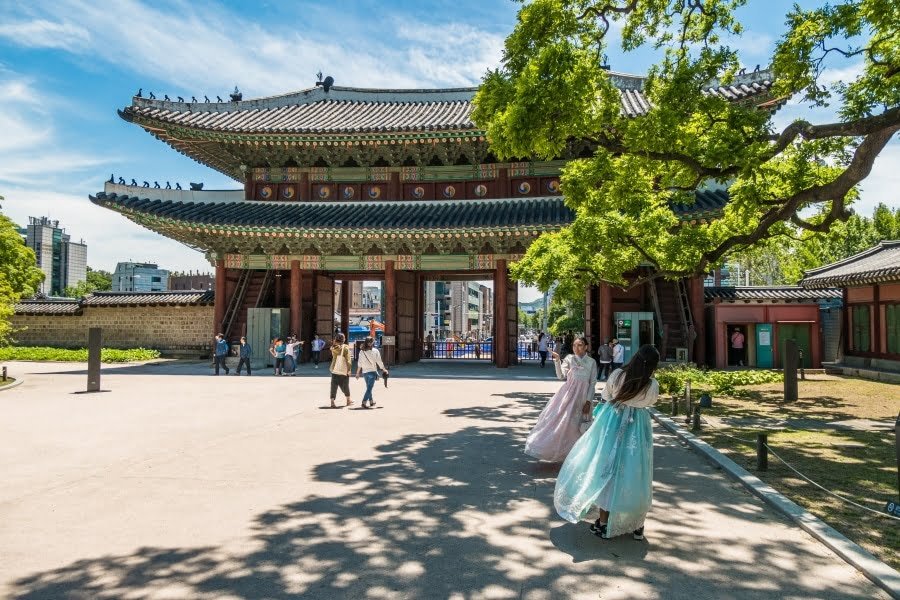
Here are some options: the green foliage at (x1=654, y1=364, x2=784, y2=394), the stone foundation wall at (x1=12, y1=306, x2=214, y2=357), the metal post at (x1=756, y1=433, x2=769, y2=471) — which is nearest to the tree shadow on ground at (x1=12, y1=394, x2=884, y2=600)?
the metal post at (x1=756, y1=433, x2=769, y2=471)

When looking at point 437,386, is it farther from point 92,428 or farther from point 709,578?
point 709,578

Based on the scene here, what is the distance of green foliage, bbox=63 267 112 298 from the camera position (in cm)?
7731

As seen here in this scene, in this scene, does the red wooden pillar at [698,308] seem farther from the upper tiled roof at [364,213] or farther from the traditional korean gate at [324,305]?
the traditional korean gate at [324,305]

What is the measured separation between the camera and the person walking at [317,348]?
76.4 feet

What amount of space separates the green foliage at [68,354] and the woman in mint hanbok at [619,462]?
2395 centimetres

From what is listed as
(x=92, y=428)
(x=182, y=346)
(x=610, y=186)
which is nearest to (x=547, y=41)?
(x=610, y=186)

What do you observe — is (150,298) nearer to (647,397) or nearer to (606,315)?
(606,315)

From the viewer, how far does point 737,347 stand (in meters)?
21.7

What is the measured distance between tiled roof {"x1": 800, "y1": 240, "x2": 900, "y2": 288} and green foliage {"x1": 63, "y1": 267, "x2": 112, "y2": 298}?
80.9 m

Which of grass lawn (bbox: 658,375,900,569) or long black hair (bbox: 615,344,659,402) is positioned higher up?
long black hair (bbox: 615,344,659,402)

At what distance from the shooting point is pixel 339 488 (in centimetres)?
611

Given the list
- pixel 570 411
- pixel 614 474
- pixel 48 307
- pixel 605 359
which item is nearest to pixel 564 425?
pixel 570 411

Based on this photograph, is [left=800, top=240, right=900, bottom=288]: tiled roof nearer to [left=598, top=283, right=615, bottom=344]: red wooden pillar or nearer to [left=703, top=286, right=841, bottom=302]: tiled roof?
[left=703, top=286, right=841, bottom=302]: tiled roof

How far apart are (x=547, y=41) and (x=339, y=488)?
8.85 meters
